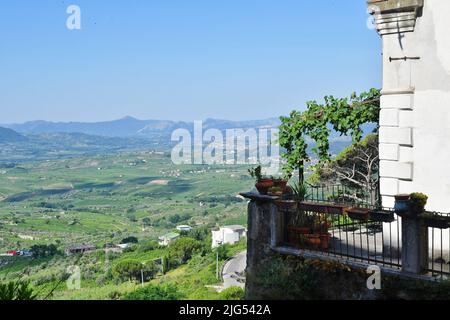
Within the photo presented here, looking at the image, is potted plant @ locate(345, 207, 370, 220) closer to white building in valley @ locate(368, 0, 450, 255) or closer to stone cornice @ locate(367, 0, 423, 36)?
white building in valley @ locate(368, 0, 450, 255)

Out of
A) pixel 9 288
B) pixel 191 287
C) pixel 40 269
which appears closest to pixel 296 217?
pixel 9 288

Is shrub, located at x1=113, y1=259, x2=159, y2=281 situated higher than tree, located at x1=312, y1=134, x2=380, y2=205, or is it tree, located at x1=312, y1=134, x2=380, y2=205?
tree, located at x1=312, y1=134, x2=380, y2=205

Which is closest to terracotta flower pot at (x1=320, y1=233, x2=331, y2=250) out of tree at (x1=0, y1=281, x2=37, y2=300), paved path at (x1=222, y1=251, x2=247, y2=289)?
tree at (x1=0, y1=281, x2=37, y2=300)

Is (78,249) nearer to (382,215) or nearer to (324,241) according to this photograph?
(324,241)

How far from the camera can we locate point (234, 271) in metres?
49.8

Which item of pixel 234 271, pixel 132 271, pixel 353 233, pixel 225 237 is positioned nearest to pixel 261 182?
pixel 353 233

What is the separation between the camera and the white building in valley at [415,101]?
7.50m

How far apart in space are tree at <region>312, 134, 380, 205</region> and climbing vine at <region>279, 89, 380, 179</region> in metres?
3.61

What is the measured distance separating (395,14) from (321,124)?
3.94 meters

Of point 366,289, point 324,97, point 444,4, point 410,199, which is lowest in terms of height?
point 366,289

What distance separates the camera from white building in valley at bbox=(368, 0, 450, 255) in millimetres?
7500

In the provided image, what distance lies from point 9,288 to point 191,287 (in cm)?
4034

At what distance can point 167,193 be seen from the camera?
170 meters
